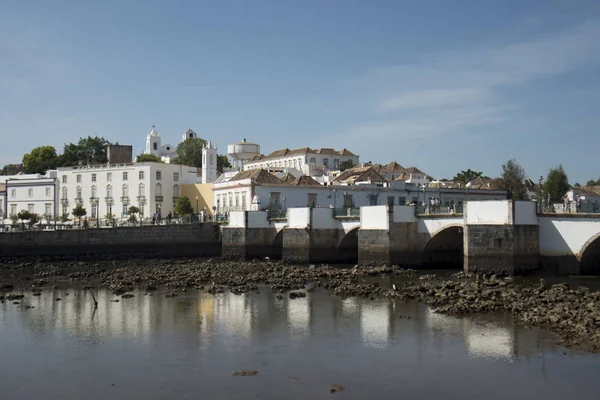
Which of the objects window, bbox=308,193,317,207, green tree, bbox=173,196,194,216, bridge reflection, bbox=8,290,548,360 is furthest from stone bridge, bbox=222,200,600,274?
green tree, bbox=173,196,194,216

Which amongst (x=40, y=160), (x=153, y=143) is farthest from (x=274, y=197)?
(x=153, y=143)

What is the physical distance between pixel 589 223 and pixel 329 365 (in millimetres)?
17514

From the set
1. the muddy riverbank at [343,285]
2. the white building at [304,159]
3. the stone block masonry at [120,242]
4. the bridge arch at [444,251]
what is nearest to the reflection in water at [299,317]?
the muddy riverbank at [343,285]

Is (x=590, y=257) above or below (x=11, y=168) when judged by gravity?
below

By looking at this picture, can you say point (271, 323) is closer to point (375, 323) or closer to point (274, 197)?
point (375, 323)

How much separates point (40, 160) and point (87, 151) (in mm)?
6706

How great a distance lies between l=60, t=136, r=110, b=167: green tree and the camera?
87.8 metres

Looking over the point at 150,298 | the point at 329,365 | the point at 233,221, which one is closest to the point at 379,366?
the point at 329,365

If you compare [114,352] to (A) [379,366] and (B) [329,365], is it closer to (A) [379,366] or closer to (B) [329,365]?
(B) [329,365]

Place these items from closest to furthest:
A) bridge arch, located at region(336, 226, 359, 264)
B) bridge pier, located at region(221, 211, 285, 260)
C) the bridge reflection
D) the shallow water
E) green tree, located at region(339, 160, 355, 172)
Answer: the shallow water, the bridge reflection, bridge arch, located at region(336, 226, 359, 264), bridge pier, located at region(221, 211, 285, 260), green tree, located at region(339, 160, 355, 172)

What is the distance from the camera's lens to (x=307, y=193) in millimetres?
51562

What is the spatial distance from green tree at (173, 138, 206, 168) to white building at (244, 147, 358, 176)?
8.47 m

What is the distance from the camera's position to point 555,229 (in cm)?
2947

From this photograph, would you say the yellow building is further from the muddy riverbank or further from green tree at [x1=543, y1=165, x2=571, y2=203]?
green tree at [x1=543, y1=165, x2=571, y2=203]
